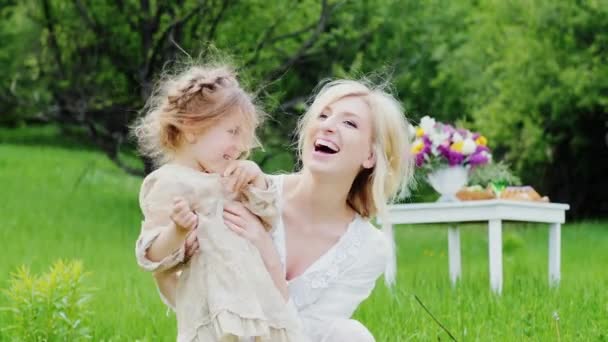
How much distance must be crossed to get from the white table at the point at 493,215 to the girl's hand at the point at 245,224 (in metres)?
3.62

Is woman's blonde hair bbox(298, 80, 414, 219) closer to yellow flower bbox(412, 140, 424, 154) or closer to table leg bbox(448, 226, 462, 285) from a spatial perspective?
yellow flower bbox(412, 140, 424, 154)

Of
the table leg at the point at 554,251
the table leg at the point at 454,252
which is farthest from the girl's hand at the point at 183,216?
the table leg at the point at 454,252

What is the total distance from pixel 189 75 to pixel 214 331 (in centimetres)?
82

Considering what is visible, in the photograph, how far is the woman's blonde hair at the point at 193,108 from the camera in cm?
333

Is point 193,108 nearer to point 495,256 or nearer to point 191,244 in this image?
point 191,244

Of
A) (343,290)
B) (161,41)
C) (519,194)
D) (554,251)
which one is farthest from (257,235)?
(161,41)

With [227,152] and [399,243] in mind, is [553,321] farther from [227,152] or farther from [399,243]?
[399,243]

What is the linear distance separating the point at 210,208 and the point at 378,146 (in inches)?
37.0

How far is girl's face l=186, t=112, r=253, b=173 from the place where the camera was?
3.34 m

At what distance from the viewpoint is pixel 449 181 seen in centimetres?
754

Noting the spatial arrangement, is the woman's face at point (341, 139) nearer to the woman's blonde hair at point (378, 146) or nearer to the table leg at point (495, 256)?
the woman's blonde hair at point (378, 146)

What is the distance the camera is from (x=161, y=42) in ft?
38.9

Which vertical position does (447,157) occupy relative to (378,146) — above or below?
below

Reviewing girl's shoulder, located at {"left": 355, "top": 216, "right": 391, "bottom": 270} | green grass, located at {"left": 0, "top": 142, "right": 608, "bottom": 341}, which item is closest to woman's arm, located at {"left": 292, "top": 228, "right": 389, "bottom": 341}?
girl's shoulder, located at {"left": 355, "top": 216, "right": 391, "bottom": 270}
